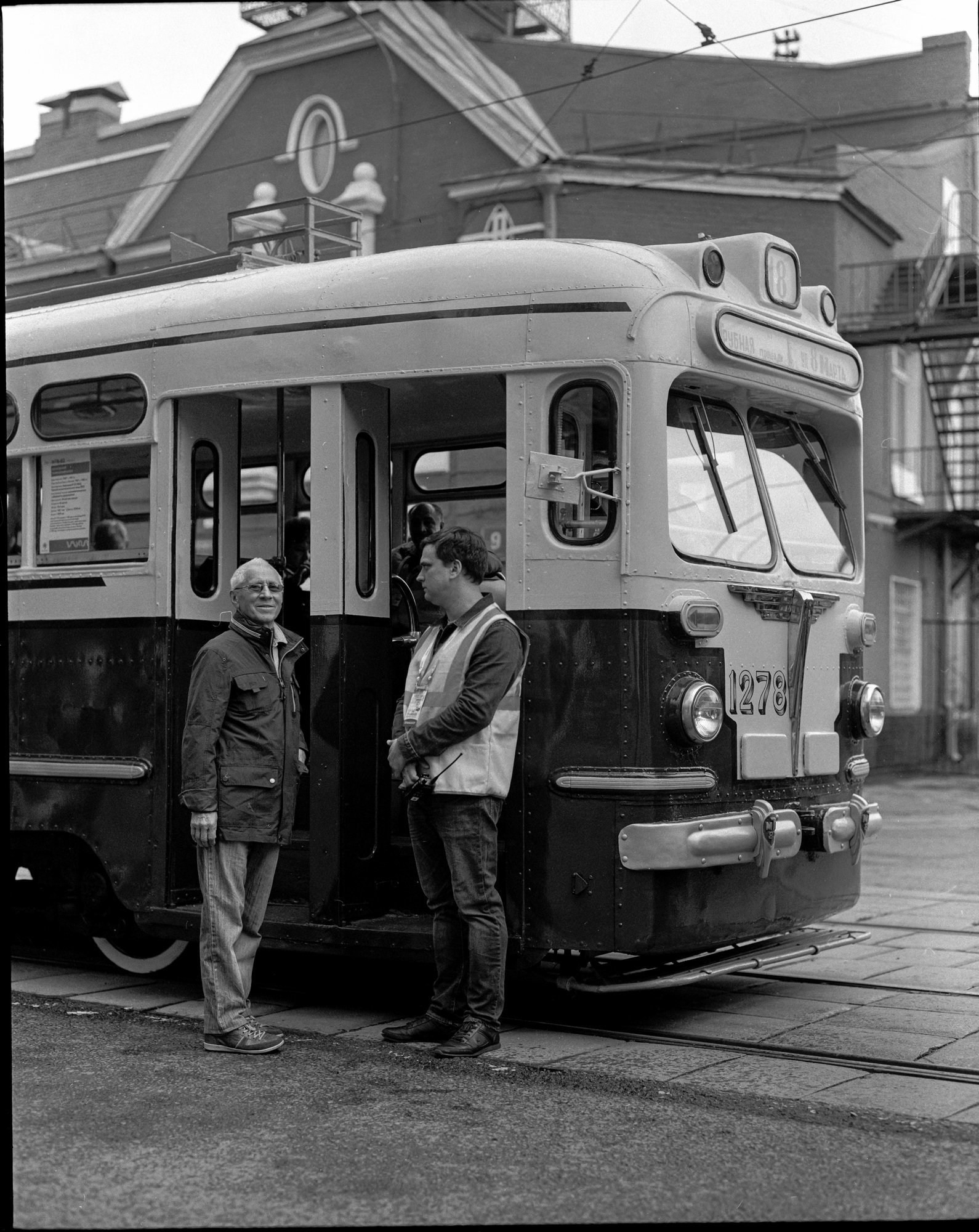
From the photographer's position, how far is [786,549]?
24.1 feet

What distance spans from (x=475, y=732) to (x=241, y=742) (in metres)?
0.93

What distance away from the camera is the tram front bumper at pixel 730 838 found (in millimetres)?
6340

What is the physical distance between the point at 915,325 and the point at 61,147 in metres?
10.2

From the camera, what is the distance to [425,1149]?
4953 mm

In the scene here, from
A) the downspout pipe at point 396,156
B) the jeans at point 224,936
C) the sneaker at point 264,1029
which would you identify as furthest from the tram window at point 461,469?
the downspout pipe at point 396,156

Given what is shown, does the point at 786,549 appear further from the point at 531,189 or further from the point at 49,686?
the point at 531,189

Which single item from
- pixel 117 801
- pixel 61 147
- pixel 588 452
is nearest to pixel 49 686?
pixel 117 801

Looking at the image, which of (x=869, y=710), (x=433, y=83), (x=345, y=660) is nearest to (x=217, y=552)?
(x=345, y=660)

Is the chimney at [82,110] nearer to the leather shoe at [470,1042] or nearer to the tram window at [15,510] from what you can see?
the tram window at [15,510]

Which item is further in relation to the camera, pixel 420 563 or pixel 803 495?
pixel 803 495

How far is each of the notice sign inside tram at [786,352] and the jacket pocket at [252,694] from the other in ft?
7.58

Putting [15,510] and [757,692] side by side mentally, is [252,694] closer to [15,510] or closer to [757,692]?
[757,692]

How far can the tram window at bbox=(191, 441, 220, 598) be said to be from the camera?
754 cm

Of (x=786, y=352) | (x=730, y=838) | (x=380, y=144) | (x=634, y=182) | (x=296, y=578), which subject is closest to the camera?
(x=730, y=838)
